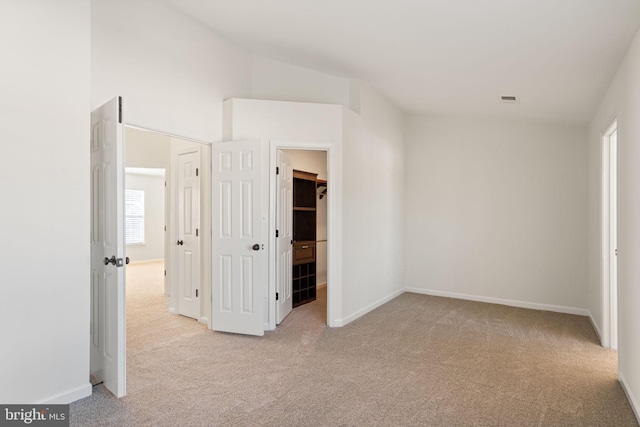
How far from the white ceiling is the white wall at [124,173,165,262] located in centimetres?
761

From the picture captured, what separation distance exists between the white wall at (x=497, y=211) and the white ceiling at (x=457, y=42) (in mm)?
707

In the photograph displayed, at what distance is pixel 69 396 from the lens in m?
2.72

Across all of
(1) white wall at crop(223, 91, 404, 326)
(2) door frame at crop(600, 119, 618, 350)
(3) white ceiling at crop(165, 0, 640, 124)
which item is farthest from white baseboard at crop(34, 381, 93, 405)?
(2) door frame at crop(600, 119, 618, 350)

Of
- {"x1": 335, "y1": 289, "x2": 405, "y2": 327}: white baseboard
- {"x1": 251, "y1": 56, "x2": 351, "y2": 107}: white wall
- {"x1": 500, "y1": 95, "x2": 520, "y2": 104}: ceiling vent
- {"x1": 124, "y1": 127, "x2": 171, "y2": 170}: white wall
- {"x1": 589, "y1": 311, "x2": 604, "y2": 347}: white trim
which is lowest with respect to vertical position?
{"x1": 589, "y1": 311, "x2": 604, "y2": 347}: white trim

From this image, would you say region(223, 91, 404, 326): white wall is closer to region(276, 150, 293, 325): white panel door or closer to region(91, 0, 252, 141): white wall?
region(91, 0, 252, 141): white wall

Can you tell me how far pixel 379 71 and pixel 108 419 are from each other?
162 inches

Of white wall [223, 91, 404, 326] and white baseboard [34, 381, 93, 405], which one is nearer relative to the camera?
white baseboard [34, 381, 93, 405]

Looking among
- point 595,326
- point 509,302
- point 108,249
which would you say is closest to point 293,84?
point 108,249

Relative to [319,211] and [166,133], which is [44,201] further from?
[319,211]

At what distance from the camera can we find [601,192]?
416 centimetres

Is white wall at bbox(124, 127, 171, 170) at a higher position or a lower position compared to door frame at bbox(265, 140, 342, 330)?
higher

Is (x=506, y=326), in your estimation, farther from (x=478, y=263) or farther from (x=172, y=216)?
(x=172, y=216)

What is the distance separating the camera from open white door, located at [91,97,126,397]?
275 centimetres

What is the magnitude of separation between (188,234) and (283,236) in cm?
120
